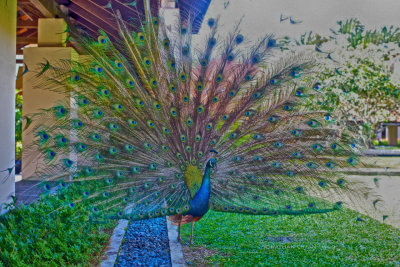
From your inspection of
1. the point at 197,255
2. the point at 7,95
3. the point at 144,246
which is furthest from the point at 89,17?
the point at 197,255

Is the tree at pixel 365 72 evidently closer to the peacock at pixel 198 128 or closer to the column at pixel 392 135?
the column at pixel 392 135

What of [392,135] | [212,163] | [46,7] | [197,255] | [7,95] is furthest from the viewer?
[392,135]

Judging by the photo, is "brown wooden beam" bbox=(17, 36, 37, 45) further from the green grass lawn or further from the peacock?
the green grass lawn

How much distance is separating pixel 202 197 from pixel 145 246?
3.89 ft

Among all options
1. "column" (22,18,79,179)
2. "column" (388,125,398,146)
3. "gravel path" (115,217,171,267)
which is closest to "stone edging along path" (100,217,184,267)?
"gravel path" (115,217,171,267)

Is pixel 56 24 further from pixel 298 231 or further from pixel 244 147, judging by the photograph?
pixel 298 231

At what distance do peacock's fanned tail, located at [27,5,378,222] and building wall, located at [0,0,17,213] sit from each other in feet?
3.36

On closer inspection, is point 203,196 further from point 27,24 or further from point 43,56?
point 27,24

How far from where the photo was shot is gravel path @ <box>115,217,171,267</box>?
398cm

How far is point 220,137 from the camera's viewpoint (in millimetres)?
4152

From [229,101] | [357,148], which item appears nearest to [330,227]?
[357,148]

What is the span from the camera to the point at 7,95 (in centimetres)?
478

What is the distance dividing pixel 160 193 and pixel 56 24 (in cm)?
555

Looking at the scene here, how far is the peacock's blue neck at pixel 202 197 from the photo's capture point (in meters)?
3.86
